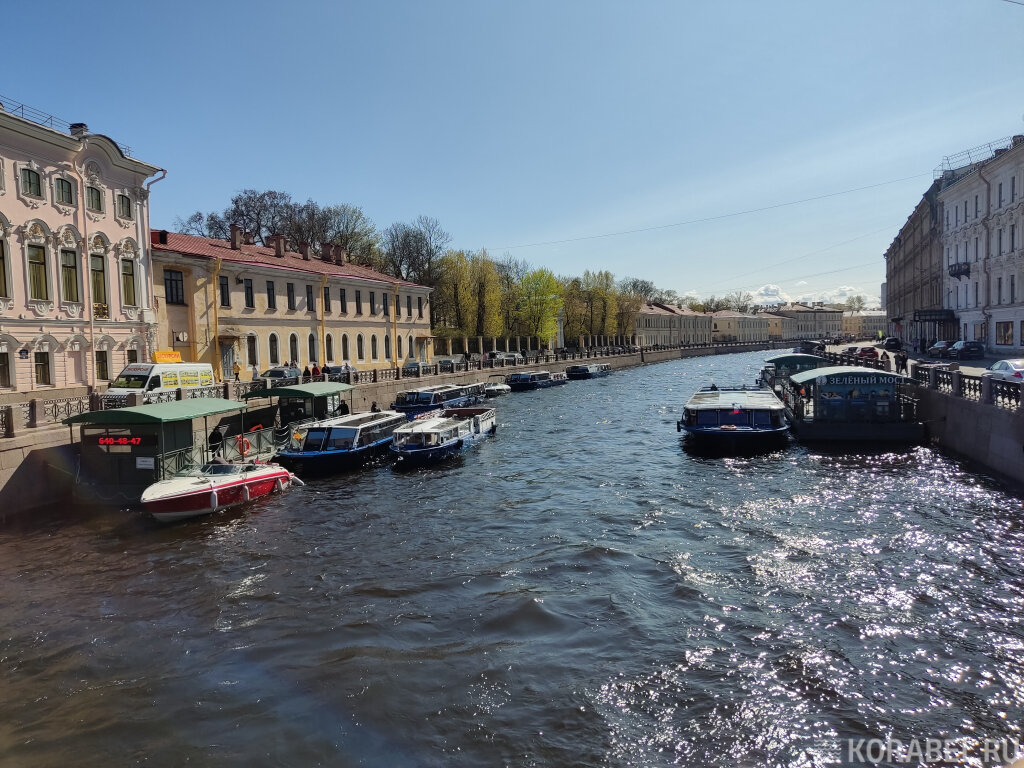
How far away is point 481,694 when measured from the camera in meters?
9.11

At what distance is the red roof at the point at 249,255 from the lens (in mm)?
36375

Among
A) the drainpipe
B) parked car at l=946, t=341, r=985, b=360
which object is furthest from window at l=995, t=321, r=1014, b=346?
the drainpipe

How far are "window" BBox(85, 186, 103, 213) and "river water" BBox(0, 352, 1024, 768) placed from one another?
53.4 ft

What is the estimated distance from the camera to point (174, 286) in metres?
35.6

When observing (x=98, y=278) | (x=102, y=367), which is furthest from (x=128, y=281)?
(x=102, y=367)

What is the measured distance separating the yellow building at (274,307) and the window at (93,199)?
17.5 ft

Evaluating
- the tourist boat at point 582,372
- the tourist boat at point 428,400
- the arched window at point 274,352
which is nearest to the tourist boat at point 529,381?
the tourist boat at point 582,372

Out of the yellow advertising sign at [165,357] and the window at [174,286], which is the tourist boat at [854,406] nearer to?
the yellow advertising sign at [165,357]

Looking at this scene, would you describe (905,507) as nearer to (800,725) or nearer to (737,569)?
(737,569)

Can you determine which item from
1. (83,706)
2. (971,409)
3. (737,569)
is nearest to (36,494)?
(83,706)

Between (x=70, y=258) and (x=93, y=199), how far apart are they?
9.61 feet

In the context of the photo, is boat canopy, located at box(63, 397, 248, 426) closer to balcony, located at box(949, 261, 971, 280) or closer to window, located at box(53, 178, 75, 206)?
window, located at box(53, 178, 75, 206)

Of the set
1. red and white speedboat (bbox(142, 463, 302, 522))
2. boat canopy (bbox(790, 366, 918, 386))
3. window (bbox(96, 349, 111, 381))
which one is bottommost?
red and white speedboat (bbox(142, 463, 302, 522))

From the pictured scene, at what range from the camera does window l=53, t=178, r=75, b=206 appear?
26656 millimetres
